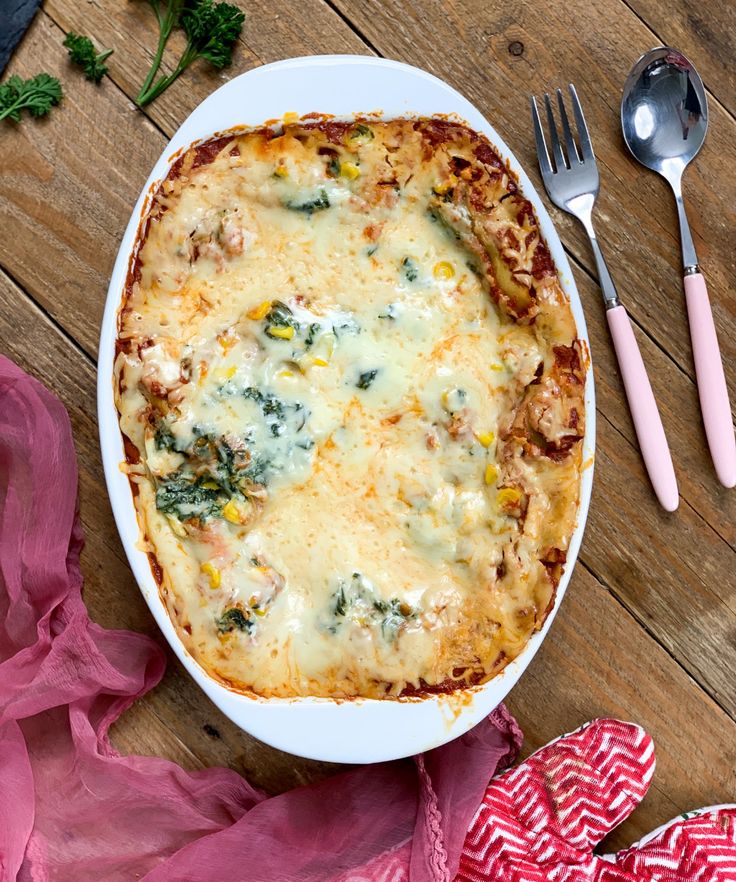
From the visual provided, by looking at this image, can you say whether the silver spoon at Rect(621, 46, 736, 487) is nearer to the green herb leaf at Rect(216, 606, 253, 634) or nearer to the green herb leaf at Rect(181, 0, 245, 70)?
the green herb leaf at Rect(181, 0, 245, 70)

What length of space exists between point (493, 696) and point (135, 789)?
33.6 inches

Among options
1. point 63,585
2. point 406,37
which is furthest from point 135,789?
point 406,37

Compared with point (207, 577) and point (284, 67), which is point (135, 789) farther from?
point (284, 67)

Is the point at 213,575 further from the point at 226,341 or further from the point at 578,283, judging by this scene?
the point at 578,283

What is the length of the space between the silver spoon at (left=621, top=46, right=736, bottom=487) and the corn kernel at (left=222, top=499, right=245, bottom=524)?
3.60 ft

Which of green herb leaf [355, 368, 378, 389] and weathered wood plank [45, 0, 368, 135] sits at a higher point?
weathered wood plank [45, 0, 368, 135]

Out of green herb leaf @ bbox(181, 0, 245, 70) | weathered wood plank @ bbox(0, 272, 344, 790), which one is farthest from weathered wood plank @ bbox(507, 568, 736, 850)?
green herb leaf @ bbox(181, 0, 245, 70)

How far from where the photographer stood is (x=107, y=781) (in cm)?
186

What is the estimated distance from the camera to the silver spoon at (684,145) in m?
1.90

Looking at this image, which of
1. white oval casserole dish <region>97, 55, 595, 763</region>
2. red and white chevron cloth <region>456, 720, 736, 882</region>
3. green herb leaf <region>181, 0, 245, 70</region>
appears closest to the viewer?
white oval casserole dish <region>97, 55, 595, 763</region>

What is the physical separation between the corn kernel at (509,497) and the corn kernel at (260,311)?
1.89ft

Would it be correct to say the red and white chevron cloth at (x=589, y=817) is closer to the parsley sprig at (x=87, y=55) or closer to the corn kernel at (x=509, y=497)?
the corn kernel at (x=509, y=497)

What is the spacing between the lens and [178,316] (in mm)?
1600

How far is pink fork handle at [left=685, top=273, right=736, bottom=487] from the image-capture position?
1.91 metres
